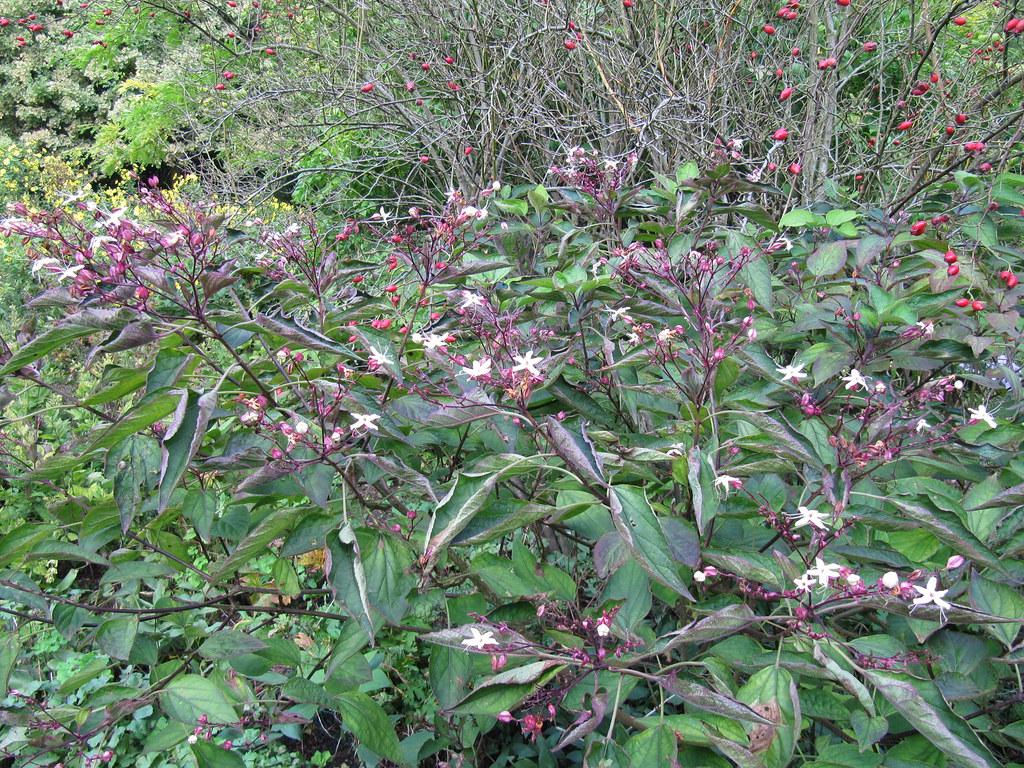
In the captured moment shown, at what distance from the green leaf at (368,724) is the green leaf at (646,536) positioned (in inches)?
26.4

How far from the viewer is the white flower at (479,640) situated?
1136 mm

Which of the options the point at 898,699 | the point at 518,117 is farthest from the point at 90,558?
the point at 518,117

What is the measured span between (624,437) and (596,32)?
2424 millimetres

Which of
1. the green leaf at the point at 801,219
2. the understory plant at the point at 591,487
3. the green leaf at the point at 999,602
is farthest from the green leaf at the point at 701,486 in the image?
the green leaf at the point at 801,219

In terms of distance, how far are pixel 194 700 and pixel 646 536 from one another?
89cm

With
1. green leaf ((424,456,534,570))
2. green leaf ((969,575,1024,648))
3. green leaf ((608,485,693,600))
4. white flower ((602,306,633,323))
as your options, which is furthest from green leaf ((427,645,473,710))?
green leaf ((969,575,1024,648))

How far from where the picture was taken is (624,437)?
1.53 meters

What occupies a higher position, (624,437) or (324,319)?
(324,319)

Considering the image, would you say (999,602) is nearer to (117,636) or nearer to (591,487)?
(591,487)

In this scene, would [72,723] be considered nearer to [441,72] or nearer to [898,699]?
[898,699]

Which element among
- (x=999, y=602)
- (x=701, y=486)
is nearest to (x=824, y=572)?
(x=701, y=486)

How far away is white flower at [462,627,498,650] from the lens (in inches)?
44.7

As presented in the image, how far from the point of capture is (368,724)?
4.69 ft

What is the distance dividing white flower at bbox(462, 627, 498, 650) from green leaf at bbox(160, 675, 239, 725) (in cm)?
51
